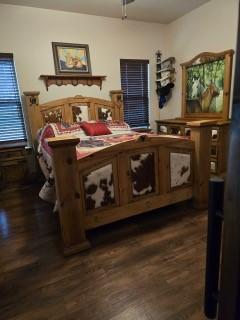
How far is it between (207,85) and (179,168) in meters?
2.17

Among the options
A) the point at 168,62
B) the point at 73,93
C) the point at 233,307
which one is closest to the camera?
the point at 233,307

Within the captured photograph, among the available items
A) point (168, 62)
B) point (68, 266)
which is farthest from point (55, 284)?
point (168, 62)

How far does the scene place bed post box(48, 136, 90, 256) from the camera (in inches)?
68.4

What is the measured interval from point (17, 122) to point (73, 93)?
1.11m

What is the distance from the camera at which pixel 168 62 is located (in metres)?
4.52

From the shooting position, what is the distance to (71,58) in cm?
387

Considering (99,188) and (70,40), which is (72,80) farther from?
(99,188)

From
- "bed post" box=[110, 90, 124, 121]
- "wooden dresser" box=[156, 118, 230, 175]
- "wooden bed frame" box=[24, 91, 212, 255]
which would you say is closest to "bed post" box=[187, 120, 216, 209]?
"wooden bed frame" box=[24, 91, 212, 255]

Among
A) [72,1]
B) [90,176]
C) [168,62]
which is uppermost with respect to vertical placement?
[72,1]

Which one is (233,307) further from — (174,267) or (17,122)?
(17,122)

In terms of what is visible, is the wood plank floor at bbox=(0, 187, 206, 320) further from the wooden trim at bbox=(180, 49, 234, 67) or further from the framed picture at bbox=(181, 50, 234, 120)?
the wooden trim at bbox=(180, 49, 234, 67)

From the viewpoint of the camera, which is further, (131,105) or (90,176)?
(131,105)

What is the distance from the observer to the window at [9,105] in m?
3.55

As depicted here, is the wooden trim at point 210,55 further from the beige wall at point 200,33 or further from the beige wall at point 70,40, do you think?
the beige wall at point 70,40
